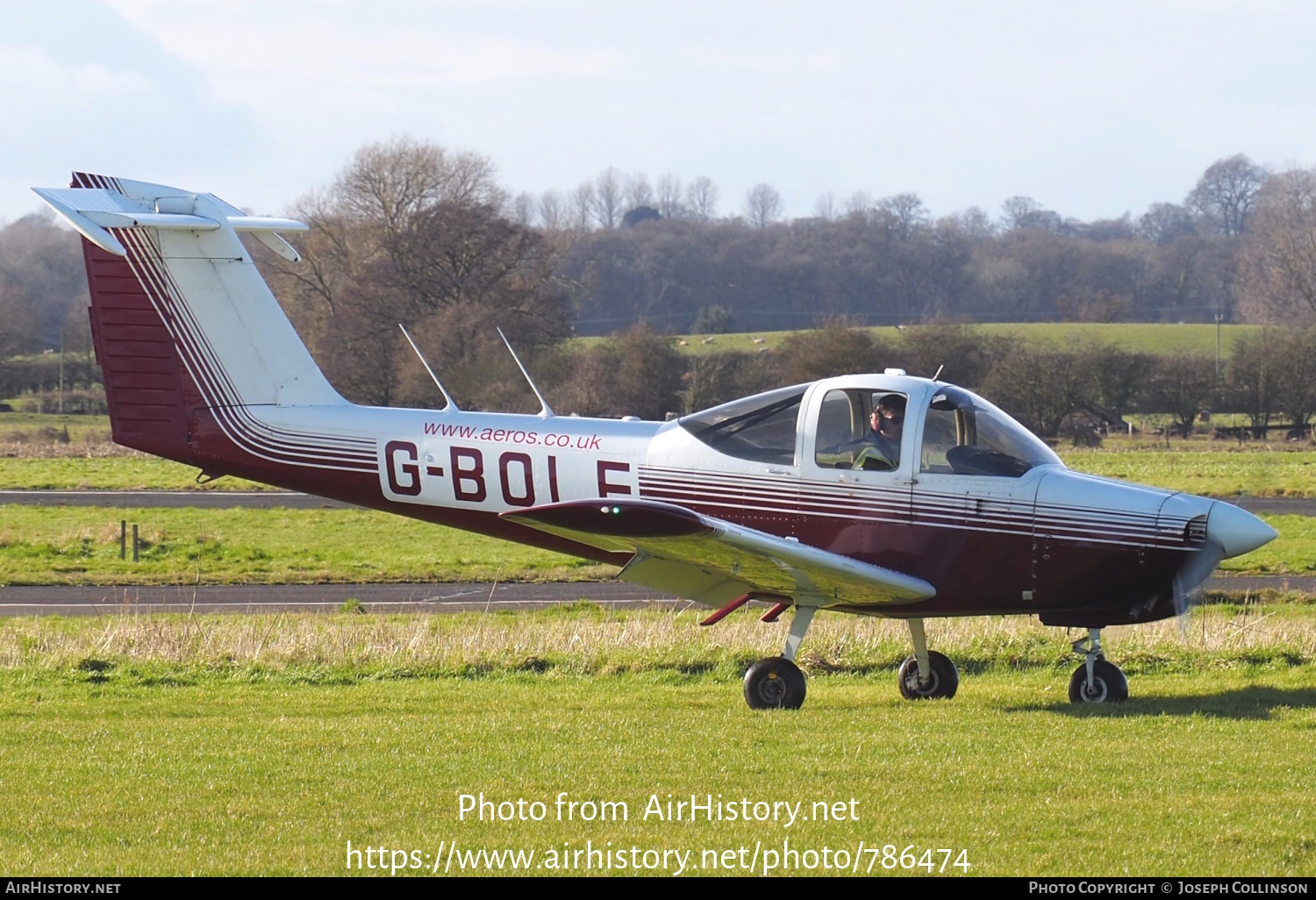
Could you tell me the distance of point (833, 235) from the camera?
105m

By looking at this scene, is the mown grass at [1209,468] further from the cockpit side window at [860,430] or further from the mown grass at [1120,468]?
the cockpit side window at [860,430]

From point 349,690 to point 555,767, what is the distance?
3944 mm

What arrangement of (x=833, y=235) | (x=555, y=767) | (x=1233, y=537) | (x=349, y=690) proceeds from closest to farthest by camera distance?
1. (x=555, y=767)
2. (x=1233, y=537)
3. (x=349, y=690)
4. (x=833, y=235)

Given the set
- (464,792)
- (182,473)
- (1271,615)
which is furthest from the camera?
(182,473)

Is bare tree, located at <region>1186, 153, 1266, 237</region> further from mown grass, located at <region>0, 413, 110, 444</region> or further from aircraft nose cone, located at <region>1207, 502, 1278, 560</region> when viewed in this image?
aircraft nose cone, located at <region>1207, 502, 1278, 560</region>

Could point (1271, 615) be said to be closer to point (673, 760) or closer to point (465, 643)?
point (465, 643)

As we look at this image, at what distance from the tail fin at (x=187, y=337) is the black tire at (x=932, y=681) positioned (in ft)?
16.6

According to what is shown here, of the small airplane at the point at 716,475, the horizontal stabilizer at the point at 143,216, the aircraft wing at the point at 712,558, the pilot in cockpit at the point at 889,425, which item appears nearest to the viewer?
the aircraft wing at the point at 712,558

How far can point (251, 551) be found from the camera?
78.2 ft

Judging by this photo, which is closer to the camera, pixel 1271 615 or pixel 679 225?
pixel 1271 615

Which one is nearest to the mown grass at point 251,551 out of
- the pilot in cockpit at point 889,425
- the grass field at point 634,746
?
the grass field at point 634,746

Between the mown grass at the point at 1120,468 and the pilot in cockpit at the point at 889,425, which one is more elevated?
the pilot in cockpit at the point at 889,425

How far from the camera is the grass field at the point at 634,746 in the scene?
Result: 5.83 m

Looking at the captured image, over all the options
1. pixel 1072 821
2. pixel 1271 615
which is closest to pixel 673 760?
pixel 1072 821
